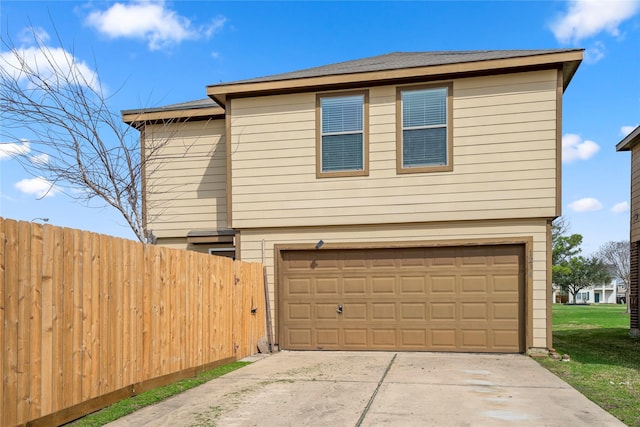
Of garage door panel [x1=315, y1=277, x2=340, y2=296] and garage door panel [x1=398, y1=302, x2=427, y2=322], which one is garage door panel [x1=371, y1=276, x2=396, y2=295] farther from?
garage door panel [x1=315, y1=277, x2=340, y2=296]

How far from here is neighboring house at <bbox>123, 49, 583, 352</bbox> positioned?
399 inches

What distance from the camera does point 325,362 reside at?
9320 millimetres

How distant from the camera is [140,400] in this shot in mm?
6242

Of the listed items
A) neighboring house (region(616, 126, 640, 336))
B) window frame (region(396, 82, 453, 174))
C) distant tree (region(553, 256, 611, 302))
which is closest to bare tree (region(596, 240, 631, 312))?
distant tree (region(553, 256, 611, 302))

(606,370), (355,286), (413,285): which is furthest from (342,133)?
(606,370)

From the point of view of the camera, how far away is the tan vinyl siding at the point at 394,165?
10.1 m

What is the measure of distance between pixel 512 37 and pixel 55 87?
36.9ft

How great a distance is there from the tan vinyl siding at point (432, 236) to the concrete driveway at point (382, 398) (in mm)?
1491

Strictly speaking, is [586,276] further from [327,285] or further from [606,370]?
[606,370]

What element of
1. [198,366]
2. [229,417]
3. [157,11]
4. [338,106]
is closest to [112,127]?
[157,11]

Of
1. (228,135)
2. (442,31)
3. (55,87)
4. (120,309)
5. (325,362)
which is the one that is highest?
(442,31)

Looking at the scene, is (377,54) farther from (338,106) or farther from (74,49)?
(74,49)

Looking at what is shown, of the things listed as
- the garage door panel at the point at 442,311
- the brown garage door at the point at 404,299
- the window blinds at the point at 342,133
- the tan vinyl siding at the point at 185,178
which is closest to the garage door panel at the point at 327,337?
the brown garage door at the point at 404,299

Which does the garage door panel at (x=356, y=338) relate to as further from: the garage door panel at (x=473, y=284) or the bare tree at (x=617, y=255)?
the bare tree at (x=617, y=255)
